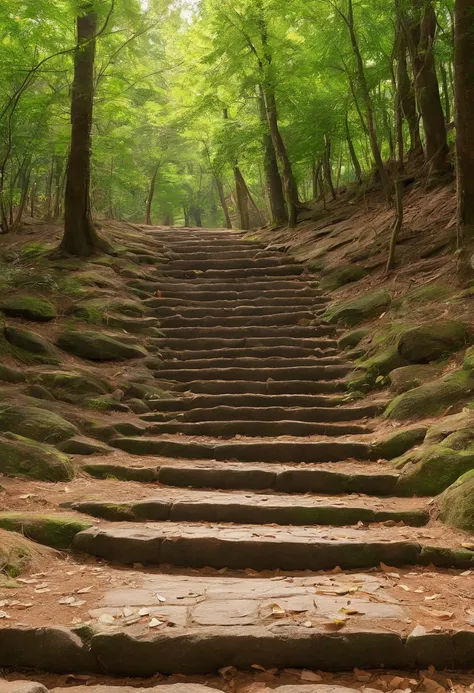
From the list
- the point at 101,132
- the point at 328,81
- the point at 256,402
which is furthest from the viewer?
the point at 101,132

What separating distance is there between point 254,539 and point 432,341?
13.6 ft

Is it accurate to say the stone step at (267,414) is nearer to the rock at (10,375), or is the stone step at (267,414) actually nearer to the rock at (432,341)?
the rock at (432,341)

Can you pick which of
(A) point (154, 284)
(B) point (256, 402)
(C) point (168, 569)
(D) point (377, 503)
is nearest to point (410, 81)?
(A) point (154, 284)

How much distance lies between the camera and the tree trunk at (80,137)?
11.3 metres

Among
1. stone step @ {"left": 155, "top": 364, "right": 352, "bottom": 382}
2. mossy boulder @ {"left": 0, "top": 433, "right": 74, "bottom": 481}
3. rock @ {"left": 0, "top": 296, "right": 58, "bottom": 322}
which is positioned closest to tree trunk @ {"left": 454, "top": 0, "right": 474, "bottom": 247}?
stone step @ {"left": 155, "top": 364, "right": 352, "bottom": 382}

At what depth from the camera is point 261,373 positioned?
843 cm

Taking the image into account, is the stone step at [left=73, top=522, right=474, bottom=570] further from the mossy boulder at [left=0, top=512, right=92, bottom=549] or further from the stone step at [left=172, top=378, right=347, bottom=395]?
the stone step at [left=172, top=378, right=347, bottom=395]

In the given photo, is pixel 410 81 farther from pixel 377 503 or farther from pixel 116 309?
pixel 377 503

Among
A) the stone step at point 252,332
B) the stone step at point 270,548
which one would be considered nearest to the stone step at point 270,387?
the stone step at point 252,332

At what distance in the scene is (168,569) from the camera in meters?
4.09

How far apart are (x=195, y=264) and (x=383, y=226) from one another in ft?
14.2

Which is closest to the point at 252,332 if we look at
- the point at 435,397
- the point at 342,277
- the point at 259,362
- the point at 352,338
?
the point at 259,362

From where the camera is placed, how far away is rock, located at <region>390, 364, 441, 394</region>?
692cm

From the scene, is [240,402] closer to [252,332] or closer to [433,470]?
[252,332]
